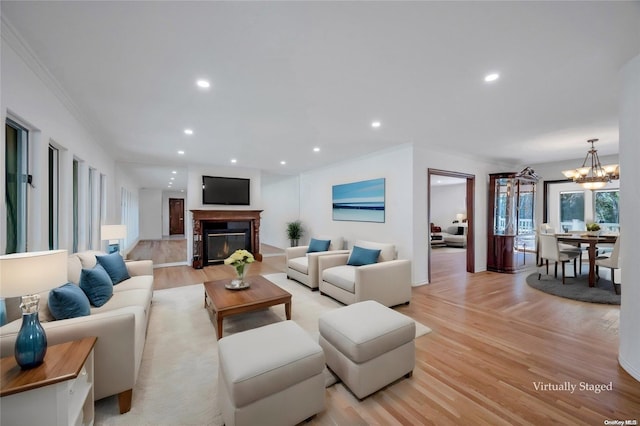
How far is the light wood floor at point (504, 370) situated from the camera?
Answer: 169 cm

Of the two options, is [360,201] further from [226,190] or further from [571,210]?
[571,210]

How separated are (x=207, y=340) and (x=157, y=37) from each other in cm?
271

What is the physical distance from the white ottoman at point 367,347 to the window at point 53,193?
10.0ft

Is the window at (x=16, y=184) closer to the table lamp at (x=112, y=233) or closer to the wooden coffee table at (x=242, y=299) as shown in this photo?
the wooden coffee table at (x=242, y=299)

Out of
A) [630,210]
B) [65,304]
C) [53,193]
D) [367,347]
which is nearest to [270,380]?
[367,347]

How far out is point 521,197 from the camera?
19.7 ft

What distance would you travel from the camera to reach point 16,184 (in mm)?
2111

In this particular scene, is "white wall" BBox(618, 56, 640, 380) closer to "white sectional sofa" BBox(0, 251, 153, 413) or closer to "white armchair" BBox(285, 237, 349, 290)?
"white armchair" BBox(285, 237, 349, 290)

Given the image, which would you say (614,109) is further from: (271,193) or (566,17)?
(271,193)

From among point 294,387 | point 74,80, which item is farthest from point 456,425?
point 74,80

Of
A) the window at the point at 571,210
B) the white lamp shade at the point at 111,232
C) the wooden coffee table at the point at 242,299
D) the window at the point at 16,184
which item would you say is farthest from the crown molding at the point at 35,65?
the window at the point at 571,210

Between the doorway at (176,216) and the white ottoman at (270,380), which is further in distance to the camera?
the doorway at (176,216)

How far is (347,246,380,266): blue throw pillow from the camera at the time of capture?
402 cm

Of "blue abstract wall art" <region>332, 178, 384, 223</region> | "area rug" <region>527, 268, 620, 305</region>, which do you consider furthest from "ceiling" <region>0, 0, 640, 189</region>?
"area rug" <region>527, 268, 620, 305</region>
